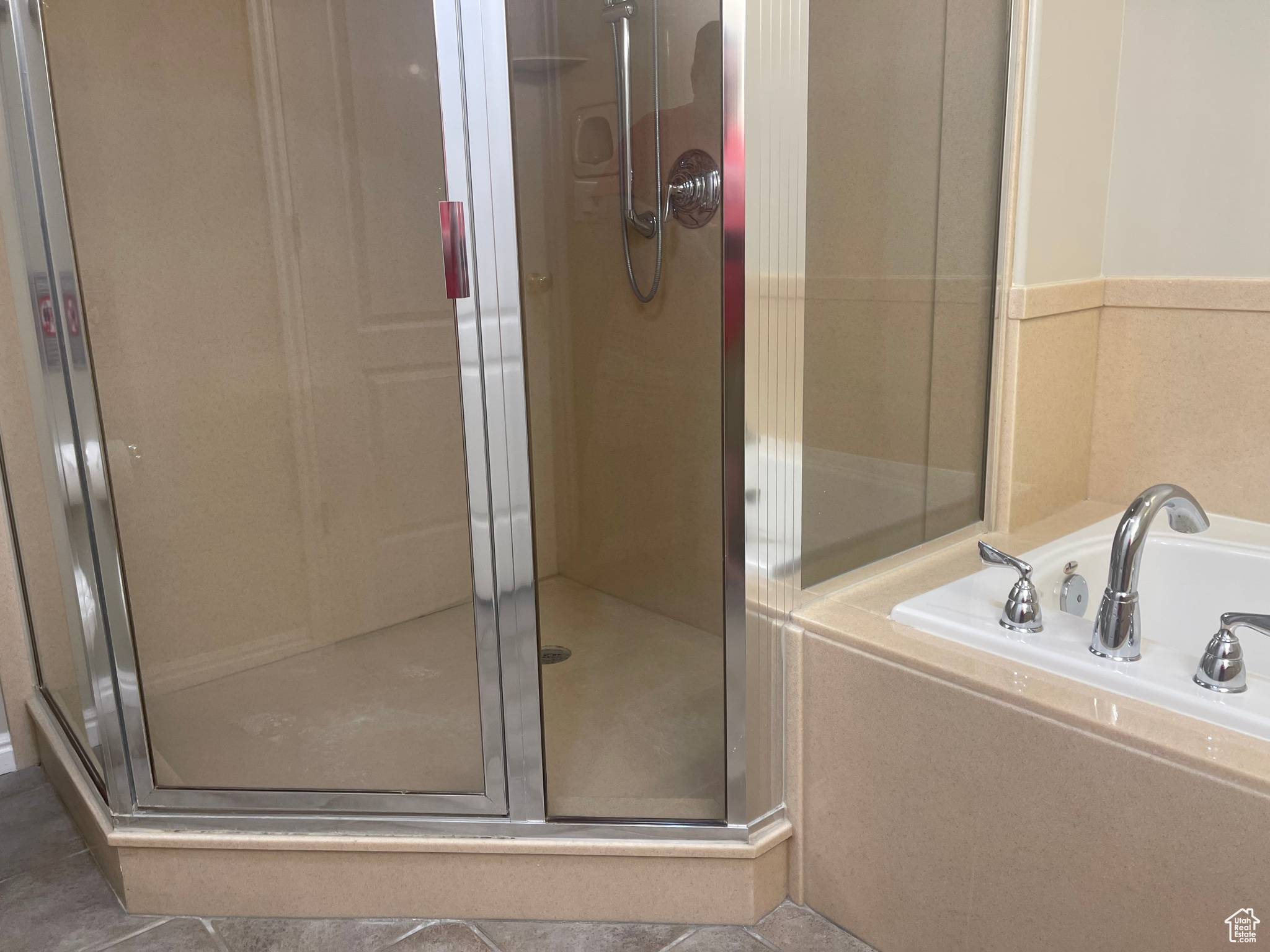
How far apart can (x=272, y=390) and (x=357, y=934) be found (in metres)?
0.92

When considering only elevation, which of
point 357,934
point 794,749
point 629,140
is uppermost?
point 629,140

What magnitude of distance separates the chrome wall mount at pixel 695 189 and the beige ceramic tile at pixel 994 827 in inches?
27.7

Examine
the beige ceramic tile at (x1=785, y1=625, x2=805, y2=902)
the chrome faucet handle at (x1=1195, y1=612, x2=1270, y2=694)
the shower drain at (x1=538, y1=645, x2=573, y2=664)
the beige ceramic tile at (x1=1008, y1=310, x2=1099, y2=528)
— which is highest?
the beige ceramic tile at (x1=1008, y1=310, x2=1099, y2=528)

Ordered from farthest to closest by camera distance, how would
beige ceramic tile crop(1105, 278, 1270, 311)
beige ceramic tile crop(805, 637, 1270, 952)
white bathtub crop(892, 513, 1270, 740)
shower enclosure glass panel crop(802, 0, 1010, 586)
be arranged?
1. beige ceramic tile crop(1105, 278, 1270, 311)
2. shower enclosure glass panel crop(802, 0, 1010, 586)
3. white bathtub crop(892, 513, 1270, 740)
4. beige ceramic tile crop(805, 637, 1270, 952)

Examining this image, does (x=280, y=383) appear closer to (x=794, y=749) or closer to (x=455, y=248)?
(x=455, y=248)

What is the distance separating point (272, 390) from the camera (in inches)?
61.0

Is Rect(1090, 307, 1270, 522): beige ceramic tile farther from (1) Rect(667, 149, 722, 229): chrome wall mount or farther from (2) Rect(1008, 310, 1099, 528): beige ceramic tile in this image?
(1) Rect(667, 149, 722, 229): chrome wall mount

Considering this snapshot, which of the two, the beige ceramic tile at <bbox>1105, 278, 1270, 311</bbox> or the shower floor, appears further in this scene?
the beige ceramic tile at <bbox>1105, 278, 1270, 311</bbox>

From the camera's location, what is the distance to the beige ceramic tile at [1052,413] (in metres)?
1.92

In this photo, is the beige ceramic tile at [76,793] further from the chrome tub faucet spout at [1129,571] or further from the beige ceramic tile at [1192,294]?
the beige ceramic tile at [1192,294]

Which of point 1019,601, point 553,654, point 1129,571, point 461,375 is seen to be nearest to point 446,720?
point 553,654

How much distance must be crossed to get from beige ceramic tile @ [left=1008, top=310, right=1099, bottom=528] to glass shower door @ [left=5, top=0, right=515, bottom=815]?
43.9 inches

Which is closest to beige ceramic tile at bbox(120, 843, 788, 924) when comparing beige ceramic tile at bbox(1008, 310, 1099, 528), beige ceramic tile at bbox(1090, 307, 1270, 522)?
beige ceramic tile at bbox(1008, 310, 1099, 528)

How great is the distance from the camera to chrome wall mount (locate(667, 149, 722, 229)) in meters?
1.40
